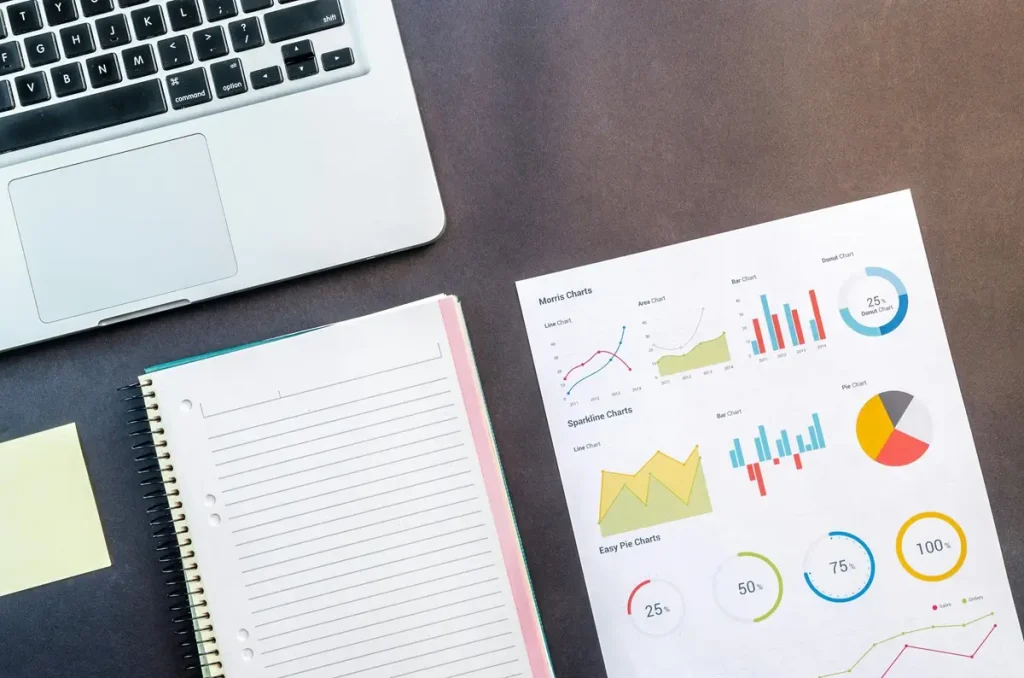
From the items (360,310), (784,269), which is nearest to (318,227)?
(360,310)

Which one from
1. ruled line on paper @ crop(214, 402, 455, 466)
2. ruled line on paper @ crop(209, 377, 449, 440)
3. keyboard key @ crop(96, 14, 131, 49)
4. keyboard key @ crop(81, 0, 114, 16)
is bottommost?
ruled line on paper @ crop(214, 402, 455, 466)

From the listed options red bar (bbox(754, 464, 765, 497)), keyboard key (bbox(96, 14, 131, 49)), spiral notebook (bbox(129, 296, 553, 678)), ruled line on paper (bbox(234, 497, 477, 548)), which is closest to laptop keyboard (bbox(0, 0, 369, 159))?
keyboard key (bbox(96, 14, 131, 49))

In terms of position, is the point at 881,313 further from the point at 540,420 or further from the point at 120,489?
the point at 120,489

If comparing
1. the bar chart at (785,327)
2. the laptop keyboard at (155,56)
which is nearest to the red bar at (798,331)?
the bar chart at (785,327)

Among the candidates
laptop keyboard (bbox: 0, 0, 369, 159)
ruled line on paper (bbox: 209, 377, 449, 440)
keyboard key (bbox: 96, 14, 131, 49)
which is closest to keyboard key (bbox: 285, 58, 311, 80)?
laptop keyboard (bbox: 0, 0, 369, 159)

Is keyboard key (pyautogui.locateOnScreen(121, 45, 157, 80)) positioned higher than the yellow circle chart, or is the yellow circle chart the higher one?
keyboard key (pyautogui.locateOnScreen(121, 45, 157, 80))

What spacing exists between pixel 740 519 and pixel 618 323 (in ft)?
0.51

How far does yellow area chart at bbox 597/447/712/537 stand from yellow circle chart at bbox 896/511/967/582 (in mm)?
134

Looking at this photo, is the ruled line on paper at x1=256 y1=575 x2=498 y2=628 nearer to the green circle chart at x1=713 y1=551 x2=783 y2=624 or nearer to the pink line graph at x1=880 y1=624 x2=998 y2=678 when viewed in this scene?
the green circle chart at x1=713 y1=551 x2=783 y2=624

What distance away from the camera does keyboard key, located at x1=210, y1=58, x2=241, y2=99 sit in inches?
17.9

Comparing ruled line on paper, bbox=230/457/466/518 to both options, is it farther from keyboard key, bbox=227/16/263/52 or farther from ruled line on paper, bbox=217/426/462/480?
keyboard key, bbox=227/16/263/52

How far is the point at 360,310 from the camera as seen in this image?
0.49m

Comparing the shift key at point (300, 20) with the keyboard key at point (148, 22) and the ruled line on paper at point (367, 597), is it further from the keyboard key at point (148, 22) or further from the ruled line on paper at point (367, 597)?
the ruled line on paper at point (367, 597)

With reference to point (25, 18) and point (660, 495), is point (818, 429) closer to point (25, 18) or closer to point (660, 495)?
point (660, 495)
